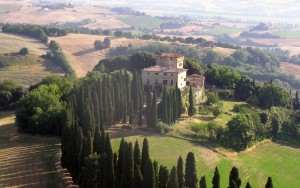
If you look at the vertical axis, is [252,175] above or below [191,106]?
below

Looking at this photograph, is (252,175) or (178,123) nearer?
(252,175)

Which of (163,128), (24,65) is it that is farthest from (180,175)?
(24,65)

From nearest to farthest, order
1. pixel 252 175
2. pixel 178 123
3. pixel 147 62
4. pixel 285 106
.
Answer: pixel 252 175 → pixel 178 123 → pixel 285 106 → pixel 147 62

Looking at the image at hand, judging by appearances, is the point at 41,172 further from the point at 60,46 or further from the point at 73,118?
the point at 60,46

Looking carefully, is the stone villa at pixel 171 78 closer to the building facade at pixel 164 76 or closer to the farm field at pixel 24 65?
the building facade at pixel 164 76

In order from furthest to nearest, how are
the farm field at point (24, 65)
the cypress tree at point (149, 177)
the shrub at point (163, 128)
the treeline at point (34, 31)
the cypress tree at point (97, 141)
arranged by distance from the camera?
the treeline at point (34, 31), the farm field at point (24, 65), the shrub at point (163, 128), the cypress tree at point (97, 141), the cypress tree at point (149, 177)

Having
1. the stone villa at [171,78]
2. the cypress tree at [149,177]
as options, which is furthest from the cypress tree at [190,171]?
the stone villa at [171,78]

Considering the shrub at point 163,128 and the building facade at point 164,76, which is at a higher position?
the building facade at point 164,76

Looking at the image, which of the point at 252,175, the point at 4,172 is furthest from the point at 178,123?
the point at 4,172
